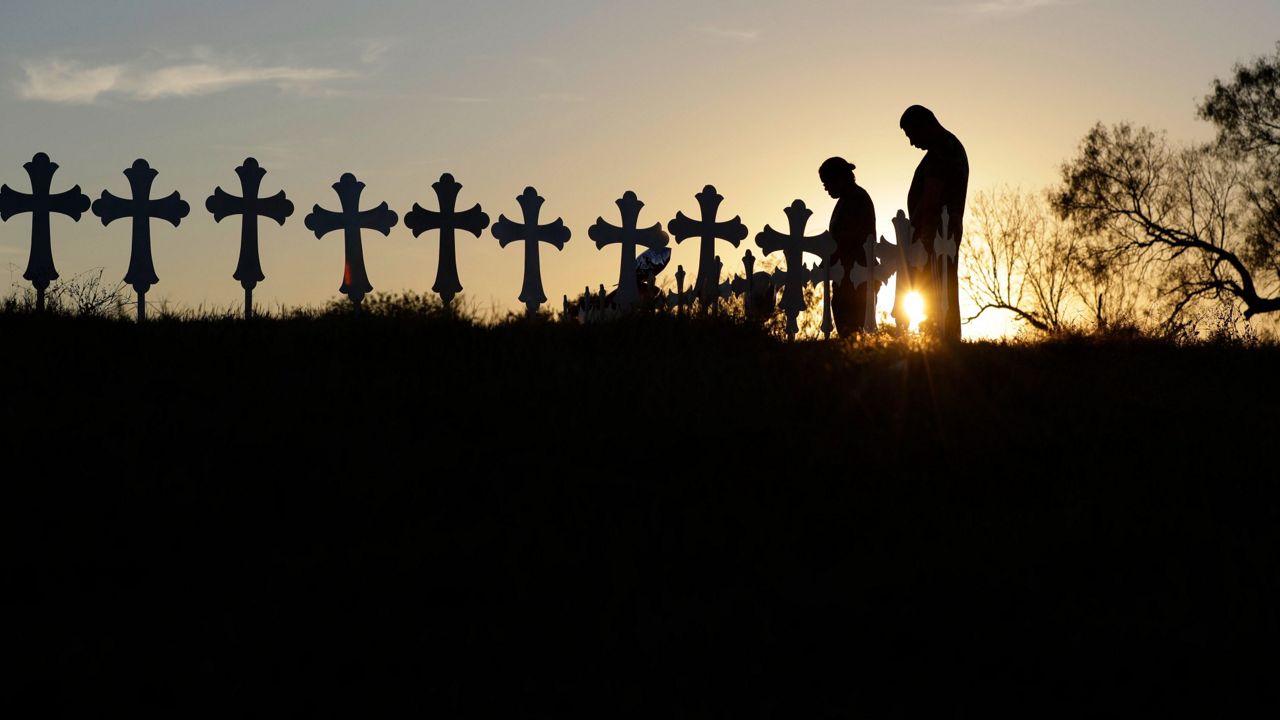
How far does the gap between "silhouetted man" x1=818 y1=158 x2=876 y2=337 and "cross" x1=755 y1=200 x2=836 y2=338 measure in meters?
0.19

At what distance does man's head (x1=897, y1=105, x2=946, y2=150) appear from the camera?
15.5 m

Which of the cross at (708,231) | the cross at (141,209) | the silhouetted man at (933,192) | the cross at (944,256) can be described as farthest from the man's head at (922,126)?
the cross at (141,209)

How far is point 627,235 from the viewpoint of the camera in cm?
1545

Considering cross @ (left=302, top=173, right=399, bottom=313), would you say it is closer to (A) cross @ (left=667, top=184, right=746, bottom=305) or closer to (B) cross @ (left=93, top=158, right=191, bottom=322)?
(B) cross @ (left=93, top=158, right=191, bottom=322)

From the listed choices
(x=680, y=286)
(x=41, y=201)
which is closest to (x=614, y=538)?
(x=680, y=286)

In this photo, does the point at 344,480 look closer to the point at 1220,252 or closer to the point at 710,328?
the point at 710,328

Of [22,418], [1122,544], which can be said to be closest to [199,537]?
[22,418]

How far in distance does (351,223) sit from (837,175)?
566 centimetres

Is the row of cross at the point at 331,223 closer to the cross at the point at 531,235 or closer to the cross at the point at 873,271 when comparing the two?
the cross at the point at 531,235

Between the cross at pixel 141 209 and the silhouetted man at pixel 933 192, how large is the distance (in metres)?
8.23

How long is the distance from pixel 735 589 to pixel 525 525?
133 centimetres

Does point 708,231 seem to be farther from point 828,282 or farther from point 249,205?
point 249,205

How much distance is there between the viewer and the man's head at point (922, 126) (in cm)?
1552

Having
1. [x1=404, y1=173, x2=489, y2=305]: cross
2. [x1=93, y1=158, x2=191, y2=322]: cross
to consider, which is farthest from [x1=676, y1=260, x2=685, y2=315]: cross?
[x1=93, y1=158, x2=191, y2=322]: cross
